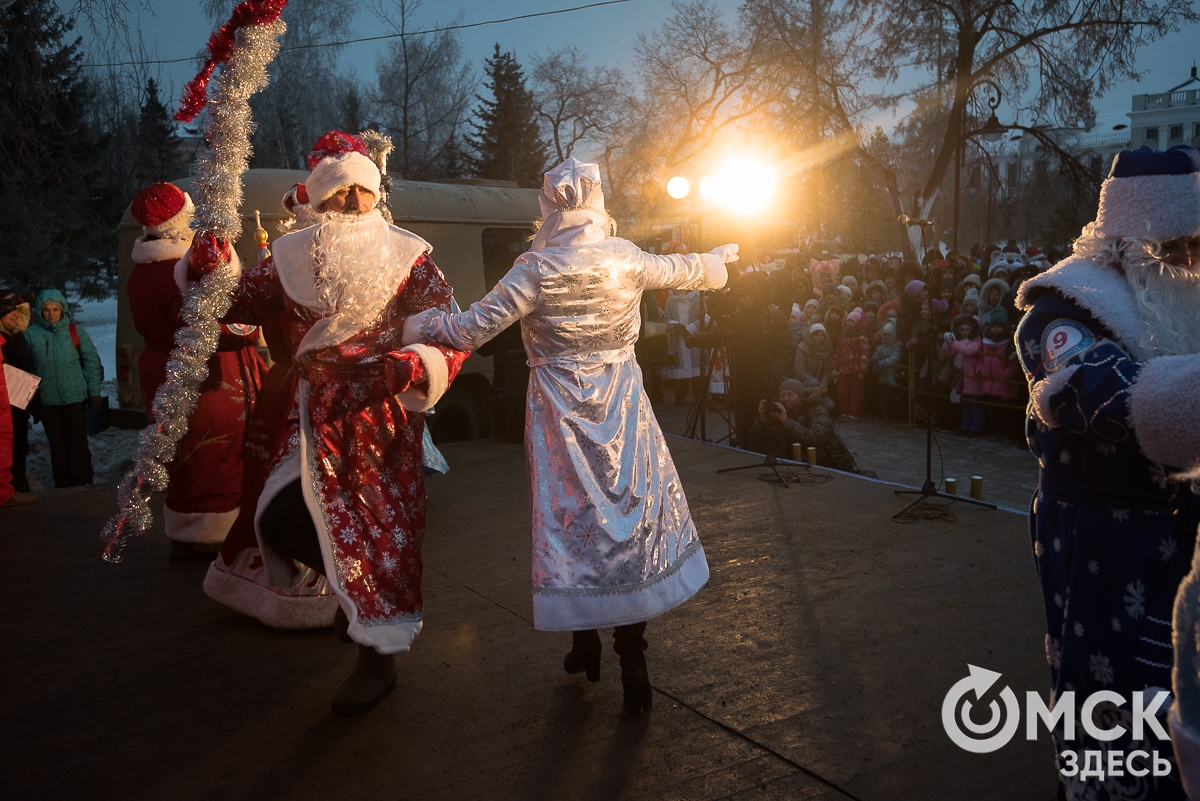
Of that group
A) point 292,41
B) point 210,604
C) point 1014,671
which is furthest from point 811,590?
point 292,41

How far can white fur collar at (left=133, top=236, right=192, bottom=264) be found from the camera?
194 inches

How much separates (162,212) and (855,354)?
8362 millimetres

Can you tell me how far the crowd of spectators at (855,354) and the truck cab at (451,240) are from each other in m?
2.19

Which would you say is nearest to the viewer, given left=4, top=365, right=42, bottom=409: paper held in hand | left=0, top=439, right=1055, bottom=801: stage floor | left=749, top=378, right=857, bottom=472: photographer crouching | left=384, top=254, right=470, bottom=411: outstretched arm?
left=0, top=439, right=1055, bottom=801: stage floor

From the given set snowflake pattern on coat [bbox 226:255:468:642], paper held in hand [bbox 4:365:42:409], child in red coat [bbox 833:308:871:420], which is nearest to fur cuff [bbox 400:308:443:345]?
snowflake pattern on coat [bbox 226:255:468:642]

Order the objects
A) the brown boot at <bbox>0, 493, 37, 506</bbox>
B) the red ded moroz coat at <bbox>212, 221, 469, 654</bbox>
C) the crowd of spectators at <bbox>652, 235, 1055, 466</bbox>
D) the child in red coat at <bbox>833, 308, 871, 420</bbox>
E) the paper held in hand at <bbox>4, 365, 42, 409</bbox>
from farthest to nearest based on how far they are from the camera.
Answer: the child in red coat at <bbox>833, 308, 871, 420</bbox> → the crowd of spectators at <bbox>652, 235, 1055, 466</bbox> → the paper held in hand at <bbox>4, 365, 42, 409</bbox> → the brown boot at <bbox>0, 493, 37, 506</bbox> → the red ded moroz coat at <bbox>212, 221, 469, 654</bbox>

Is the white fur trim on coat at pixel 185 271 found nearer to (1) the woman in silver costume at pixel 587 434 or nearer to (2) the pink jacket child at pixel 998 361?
(1) the woman in silver costume at pixel 587 434

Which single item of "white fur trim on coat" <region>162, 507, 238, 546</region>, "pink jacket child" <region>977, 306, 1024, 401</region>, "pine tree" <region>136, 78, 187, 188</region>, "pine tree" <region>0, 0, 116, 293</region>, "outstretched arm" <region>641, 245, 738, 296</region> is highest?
"pine tree" <region>136, 78, 187, 188</region>

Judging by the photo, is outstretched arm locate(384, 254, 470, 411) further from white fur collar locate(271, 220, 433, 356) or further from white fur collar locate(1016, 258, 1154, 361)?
white fur collar locate(1016, 258, 1154, 361)

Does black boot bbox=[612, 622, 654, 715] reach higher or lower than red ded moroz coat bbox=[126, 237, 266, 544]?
lower

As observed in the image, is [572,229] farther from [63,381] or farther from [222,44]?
[63,381]

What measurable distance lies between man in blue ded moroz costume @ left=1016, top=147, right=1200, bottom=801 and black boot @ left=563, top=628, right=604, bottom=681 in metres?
1.68

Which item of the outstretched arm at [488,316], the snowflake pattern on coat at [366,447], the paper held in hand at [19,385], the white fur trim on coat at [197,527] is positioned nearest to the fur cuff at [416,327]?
the outstretched arm at [488,316]

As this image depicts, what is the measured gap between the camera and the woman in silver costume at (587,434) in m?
3.22
